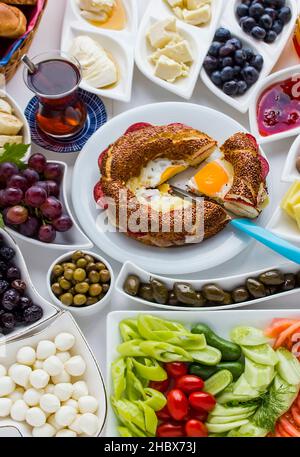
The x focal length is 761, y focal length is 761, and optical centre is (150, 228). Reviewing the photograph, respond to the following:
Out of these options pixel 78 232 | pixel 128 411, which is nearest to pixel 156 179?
pixel 78 232

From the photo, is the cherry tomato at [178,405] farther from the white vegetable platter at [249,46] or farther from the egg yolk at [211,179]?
the white vegetable platter at [249,46]

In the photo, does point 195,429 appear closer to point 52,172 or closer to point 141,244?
point 141,244

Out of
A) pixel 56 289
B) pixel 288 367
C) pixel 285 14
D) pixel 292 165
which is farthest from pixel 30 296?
pixel 285 14

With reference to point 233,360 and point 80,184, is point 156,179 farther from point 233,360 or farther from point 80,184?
point 233,360

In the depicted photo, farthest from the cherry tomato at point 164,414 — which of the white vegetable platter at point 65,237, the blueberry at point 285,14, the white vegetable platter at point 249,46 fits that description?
the blueberry at point 285,14

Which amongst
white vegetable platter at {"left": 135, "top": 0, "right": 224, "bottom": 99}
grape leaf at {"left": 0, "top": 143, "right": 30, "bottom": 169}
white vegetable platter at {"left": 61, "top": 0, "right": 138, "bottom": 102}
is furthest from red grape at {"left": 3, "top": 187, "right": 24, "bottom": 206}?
white vegetable platter at {"left": 135, "top": 0, "right": 224, "bottom": 99}

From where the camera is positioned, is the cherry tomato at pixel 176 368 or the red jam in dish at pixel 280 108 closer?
the cherry tomato at pixel 176 368
